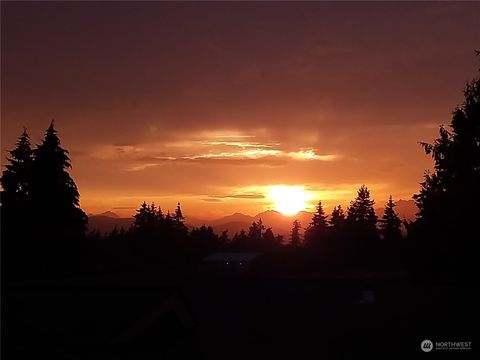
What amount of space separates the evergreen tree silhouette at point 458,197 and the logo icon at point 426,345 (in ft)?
40.9

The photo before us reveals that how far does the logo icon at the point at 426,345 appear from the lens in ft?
37.9

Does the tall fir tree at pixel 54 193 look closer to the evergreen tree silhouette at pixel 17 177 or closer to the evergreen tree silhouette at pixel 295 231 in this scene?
the evergreen tree silhouette at pixel 17 177

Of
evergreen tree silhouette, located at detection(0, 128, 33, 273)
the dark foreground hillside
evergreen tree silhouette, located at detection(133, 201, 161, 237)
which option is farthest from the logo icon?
evergreen tree silhouette, located at detection(133, 201, 161, 237)

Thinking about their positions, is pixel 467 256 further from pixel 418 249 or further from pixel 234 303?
pixel 234 303

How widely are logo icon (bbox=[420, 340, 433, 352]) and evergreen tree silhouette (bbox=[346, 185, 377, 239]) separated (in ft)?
211

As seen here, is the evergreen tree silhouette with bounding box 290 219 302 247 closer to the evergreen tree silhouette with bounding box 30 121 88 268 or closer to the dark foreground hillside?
the evergreen tree silhouette with bounding box 30 121 88 268

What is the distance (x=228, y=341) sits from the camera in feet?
37.1

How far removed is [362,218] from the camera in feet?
261

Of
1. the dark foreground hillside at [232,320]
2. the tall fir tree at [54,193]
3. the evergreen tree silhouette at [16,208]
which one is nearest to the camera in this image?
the dark foreground hillside at [232,320]

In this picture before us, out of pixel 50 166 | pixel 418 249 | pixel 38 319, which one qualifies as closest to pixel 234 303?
pixel 38 319

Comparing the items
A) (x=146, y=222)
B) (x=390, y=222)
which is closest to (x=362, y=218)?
(x=390, y=222)

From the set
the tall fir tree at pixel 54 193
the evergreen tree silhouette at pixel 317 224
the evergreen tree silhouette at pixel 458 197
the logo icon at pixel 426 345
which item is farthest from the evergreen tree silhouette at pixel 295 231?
the logo icon at pixel 426 345

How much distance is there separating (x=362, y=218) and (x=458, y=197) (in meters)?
57.7

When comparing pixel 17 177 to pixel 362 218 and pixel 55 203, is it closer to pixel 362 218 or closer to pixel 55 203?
pixel 55 203
